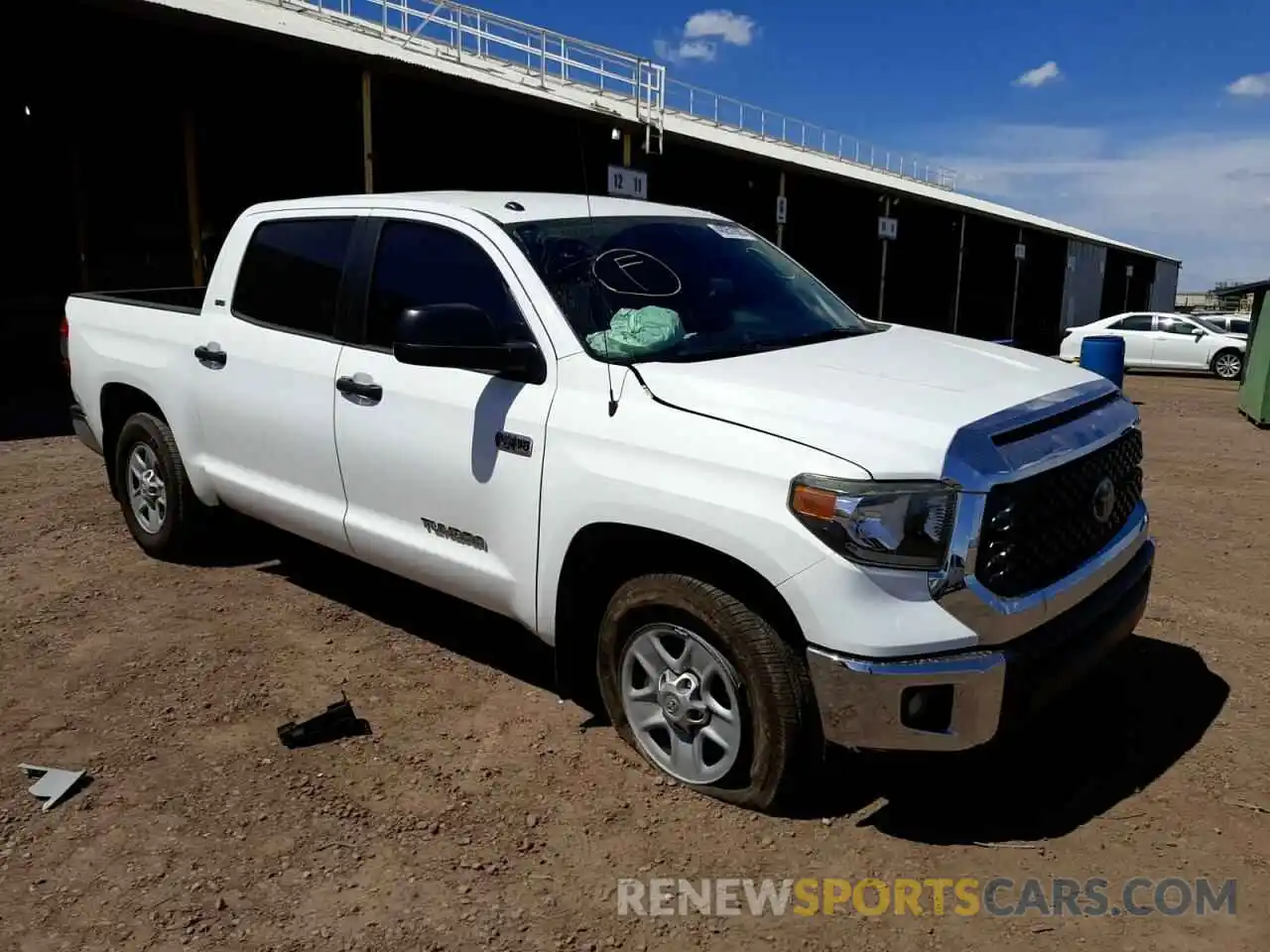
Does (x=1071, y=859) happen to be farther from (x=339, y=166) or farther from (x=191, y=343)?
(x=339, y=166)

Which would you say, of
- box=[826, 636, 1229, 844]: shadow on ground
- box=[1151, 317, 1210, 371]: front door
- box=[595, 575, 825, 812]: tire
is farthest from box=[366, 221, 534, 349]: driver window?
box=[1151, 317, 1210, 371]: front door

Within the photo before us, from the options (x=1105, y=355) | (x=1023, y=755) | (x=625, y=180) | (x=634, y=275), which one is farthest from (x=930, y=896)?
(x=1105, y=355)

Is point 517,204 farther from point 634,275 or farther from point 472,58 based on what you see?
point 472,58

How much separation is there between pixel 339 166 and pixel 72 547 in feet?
39.5

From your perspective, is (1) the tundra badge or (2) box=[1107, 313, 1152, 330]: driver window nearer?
(1) the tundra badge

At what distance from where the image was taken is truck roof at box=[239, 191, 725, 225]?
13.2 feet

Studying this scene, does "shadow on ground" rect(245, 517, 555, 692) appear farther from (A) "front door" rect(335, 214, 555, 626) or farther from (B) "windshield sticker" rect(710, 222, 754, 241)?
(B) "windshield sticker" rect(710, 222, 754, 241)

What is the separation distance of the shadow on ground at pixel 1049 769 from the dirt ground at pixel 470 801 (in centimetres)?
1

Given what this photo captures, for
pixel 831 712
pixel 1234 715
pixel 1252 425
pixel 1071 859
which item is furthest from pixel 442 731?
pixel 1252 425

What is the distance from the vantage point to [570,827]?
3254 millimetres

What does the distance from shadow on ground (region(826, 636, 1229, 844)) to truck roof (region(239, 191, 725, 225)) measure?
7.55 ft

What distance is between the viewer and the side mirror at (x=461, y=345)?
3.40 m

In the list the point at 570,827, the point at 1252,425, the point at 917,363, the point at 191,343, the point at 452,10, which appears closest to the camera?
the point at 570,827

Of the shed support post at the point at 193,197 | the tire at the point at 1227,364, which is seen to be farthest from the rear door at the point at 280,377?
the tire at the point at 1227,364
